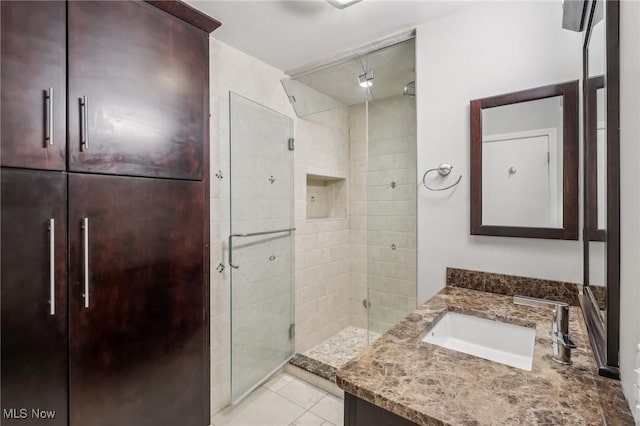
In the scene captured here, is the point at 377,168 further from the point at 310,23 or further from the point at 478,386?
the point at 478,386

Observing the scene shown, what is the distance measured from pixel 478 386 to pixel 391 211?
1.69m

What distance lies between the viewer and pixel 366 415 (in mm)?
831

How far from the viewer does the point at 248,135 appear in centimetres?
211

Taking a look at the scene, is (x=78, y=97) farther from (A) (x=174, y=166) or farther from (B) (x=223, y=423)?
(B) (x=223, y=423)

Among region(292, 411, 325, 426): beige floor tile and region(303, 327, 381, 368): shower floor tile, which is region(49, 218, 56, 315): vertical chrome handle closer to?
region(292, 411, 325, 426): beige floor tile

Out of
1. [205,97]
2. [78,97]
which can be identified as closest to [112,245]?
[78,97]

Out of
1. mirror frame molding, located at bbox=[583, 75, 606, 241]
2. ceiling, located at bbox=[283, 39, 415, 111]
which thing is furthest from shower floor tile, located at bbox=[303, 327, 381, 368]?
ceiling, located at bbox=[283, 39, 415, 111]

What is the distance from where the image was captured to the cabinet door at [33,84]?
0.92 m

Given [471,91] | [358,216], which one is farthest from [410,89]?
[358,216]

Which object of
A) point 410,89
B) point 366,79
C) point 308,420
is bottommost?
point 308,420

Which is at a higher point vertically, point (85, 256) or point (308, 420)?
point (85, 256)

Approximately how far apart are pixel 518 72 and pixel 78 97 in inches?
77.4

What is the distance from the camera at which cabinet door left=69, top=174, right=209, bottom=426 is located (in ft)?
3.57

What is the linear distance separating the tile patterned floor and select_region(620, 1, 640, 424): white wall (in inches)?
67.1
